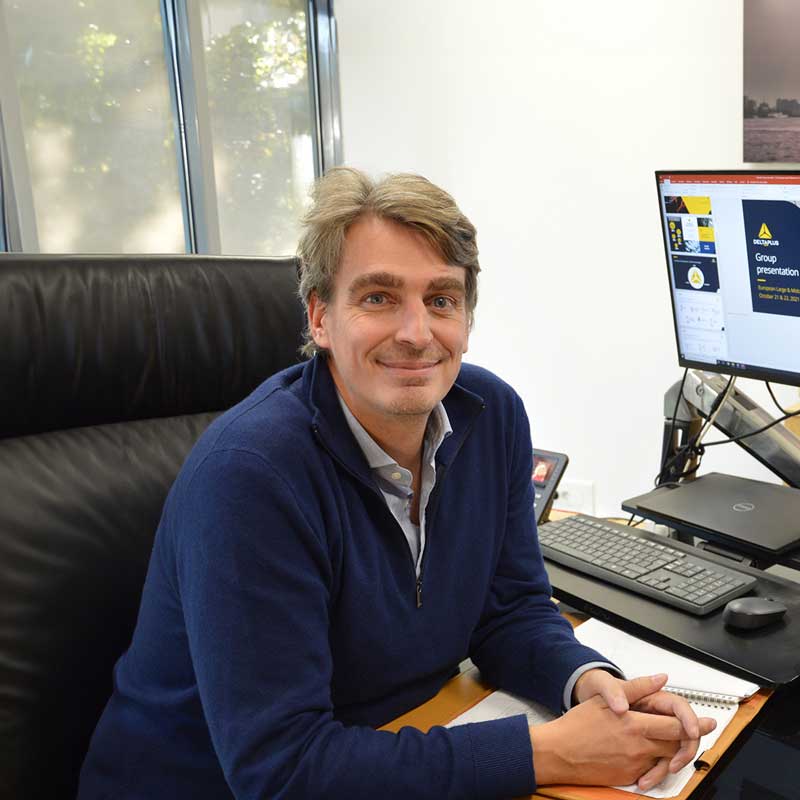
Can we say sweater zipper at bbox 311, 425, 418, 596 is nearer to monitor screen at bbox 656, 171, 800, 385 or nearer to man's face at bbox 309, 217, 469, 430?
man's face at bbox 309, 217, 469, 430

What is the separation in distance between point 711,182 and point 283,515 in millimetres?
849

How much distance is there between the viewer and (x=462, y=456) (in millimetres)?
1054

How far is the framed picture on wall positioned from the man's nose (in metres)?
1.85

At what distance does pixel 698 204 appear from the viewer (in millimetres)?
1292

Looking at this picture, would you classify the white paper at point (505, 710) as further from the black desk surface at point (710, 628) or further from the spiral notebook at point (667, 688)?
the black desk surface at point (710, 628)

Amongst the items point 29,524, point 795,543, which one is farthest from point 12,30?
point 795,543

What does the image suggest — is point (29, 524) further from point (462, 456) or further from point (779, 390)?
point (779, 390)

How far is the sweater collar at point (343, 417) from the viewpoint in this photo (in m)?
0.90

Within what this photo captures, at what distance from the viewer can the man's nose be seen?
2.97ft

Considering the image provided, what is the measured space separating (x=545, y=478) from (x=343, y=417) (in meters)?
0.66

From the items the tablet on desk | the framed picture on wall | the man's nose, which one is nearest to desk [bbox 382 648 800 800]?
the man's nose

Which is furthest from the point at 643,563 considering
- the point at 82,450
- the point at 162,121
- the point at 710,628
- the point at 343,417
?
the point at 162,121

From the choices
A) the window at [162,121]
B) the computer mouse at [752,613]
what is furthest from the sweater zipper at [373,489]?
the window at [162,121]

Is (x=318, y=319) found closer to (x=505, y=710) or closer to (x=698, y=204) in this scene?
(x=505, y=710)
